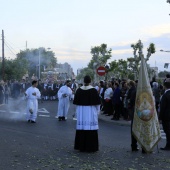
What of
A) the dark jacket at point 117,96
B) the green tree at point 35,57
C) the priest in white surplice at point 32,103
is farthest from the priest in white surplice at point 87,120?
the green tree at point 35,57

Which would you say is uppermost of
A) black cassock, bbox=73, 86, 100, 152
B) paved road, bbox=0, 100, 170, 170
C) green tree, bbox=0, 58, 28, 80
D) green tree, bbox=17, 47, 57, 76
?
green tree, bbox=17, 47, 57, 76

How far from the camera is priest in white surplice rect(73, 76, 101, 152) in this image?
1078cm

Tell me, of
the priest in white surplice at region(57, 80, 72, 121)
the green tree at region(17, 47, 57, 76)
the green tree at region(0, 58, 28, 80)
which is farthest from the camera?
the green tree at region(17, 47, 57, 76)

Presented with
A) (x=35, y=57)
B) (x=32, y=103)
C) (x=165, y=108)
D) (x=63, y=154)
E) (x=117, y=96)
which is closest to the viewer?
(x=63, y=154)

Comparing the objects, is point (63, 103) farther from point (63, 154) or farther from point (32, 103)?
point (63, 154)

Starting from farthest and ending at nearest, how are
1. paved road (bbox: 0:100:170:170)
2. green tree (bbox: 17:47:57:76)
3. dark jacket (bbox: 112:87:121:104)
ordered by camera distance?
green tree (bbox: 17:47:57:76)
dark jacket (bbox: 112:87:121:104)
paved road (bbox: 0:100:170:170)

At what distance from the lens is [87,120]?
11.0m

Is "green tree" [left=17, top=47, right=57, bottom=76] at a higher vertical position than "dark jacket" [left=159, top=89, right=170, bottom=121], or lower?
higher

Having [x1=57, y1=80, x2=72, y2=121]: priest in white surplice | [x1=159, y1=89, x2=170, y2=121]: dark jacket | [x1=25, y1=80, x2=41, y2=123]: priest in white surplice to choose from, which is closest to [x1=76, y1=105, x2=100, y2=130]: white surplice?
[x1=159, y1=89, x2=170, y2=121]: dark jacket

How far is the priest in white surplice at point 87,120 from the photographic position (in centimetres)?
1078

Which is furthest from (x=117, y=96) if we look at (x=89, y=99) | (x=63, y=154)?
(x=63, y=154)

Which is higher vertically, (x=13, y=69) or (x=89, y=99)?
(x=13, y=69)

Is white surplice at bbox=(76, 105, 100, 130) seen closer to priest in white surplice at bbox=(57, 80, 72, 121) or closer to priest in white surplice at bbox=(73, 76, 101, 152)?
priest in white surplice at bbox=(73, 76, 101, 152)

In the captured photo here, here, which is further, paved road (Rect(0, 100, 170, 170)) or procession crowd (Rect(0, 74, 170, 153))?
procession crowd (Rect(0, 74, 170, 153))
